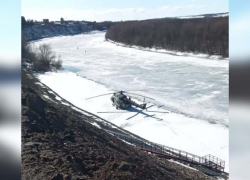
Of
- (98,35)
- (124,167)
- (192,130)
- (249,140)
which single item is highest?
(98,35)

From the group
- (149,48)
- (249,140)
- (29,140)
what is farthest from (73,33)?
(249,140)

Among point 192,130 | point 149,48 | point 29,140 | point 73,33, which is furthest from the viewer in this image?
point 73,33

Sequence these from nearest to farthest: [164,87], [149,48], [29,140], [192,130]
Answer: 1. [29,140]
2. [192,130]
3. [164,87]
4. [149,48]

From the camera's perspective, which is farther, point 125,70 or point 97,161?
point 125,70

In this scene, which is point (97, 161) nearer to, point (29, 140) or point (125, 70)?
point (29, 140)

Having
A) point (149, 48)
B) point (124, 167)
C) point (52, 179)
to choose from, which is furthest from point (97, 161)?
point (149, 48)

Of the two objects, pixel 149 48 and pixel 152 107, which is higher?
pixel 149 48

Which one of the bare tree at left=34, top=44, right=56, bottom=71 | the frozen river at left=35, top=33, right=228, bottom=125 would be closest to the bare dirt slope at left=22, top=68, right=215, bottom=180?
the frozen river at left=35, top=33, right=228, bottom=125

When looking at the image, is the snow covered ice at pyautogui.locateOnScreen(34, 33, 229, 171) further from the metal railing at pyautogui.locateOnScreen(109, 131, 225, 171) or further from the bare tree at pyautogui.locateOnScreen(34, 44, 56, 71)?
the bare tree at pyautogui.locateOnScreen(34, 44, 56, 71)
